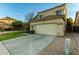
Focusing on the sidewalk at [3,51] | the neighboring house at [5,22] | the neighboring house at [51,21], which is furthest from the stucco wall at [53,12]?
the sidewalk at [3,51]

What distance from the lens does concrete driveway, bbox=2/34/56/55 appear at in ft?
9.70

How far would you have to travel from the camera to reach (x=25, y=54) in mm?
2955

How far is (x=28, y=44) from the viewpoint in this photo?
303cm

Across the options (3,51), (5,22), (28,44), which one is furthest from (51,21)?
(3,51)

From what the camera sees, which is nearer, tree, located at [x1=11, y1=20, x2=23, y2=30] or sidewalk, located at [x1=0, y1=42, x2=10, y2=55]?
sidewalk, located at [x1=0, y1=42, x2=10, y2=55]

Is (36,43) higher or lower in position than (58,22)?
lower

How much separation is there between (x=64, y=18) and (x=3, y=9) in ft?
4.05

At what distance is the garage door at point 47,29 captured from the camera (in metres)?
3.05

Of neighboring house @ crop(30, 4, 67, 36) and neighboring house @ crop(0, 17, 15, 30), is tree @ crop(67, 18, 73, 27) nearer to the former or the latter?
neighboring house @ crop(30, 4, 67, 36)

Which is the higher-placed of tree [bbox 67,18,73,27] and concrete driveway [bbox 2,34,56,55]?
tree [bbox 67,18,73,27]

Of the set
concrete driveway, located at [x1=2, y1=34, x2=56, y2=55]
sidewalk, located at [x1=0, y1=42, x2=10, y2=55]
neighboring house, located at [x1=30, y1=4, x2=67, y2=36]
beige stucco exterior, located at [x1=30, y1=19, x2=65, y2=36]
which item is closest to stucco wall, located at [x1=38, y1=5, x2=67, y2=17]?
neighboring house, located at [x1=30, y1=4, x2=67, y2=36]

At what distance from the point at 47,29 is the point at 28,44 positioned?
0.50m

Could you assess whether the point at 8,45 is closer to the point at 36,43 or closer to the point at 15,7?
A: the point at 36,43
